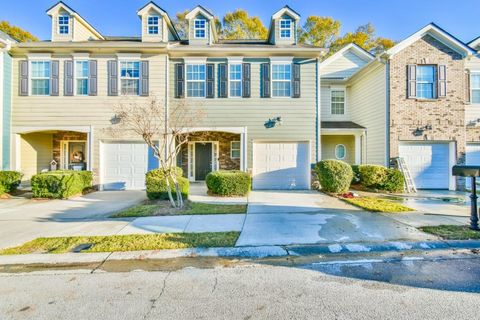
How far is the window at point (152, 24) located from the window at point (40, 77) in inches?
188

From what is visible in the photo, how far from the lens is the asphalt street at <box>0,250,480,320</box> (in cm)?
276

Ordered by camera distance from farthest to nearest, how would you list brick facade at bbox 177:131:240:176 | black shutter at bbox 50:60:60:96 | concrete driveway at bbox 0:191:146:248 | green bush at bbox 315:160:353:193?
brick facade at bbox 177:131:240:176
black shutter at bbox 50:60:60:96
green bush at bbox 315:160:353:193
concrete driveway at bbox 0:191:146:248

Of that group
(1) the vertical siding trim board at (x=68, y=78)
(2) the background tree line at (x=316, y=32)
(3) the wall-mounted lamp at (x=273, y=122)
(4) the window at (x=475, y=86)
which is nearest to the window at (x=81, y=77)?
(1) the vertical siding trim board at (x=68, y=78)

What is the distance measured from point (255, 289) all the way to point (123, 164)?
10.3 meters

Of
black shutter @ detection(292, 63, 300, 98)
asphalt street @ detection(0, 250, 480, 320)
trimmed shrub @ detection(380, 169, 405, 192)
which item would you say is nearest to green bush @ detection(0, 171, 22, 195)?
asphalt street @ detection(0, 250, 480, 320)

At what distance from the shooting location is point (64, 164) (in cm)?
1296

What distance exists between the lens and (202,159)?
13.6 meters

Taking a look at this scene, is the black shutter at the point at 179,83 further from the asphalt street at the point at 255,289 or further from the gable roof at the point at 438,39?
the gable roof at the point at 438,39

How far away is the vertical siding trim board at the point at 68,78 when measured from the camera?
11227 millimetres

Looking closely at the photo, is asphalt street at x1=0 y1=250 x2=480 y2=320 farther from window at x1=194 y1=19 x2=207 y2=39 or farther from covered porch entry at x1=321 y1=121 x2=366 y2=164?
window at x1=194 y1=19 x2=207 y2=39

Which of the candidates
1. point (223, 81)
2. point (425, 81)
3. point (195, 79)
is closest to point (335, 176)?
point (223, 81)

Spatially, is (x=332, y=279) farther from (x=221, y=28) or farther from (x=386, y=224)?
(x=221, y=28)

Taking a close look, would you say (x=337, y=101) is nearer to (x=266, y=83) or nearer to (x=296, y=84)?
(x=296, y=84)

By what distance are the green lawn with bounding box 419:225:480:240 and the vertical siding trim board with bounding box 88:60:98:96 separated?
12.9 metres
